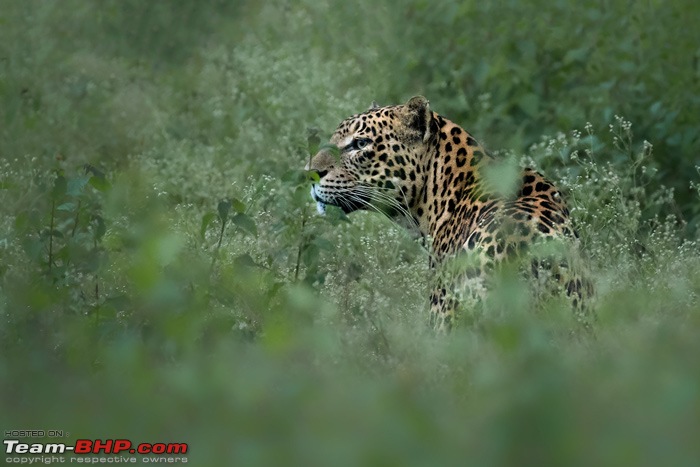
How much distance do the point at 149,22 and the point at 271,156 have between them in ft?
16.4

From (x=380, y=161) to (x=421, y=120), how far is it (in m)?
0.33

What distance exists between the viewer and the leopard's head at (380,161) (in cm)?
802

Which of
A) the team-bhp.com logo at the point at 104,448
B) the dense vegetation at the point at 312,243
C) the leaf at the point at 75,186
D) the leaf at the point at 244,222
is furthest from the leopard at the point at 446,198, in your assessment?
the team-bhp.com logo at the point at 104,448

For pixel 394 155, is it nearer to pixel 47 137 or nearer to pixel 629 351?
pixel 629 351

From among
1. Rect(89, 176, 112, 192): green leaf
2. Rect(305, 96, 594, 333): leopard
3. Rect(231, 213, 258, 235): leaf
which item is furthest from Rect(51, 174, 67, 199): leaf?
Rect(305, 96, 594, 333): leopard

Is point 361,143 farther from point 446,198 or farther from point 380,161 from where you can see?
point 446,198

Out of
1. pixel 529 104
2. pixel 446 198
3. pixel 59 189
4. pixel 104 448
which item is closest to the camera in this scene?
pixel 104 448

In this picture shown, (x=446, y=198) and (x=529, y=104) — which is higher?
(x=529, y=104)

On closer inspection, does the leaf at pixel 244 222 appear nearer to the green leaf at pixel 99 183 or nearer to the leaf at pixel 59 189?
the green leaf at pixel 99 183

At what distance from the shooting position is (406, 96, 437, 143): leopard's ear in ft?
26.2

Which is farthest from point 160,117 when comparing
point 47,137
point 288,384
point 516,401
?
point 516,401

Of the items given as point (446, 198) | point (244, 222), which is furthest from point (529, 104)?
point (244, 222)

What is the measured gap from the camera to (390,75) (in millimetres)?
12375

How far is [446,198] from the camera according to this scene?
7.79 m
